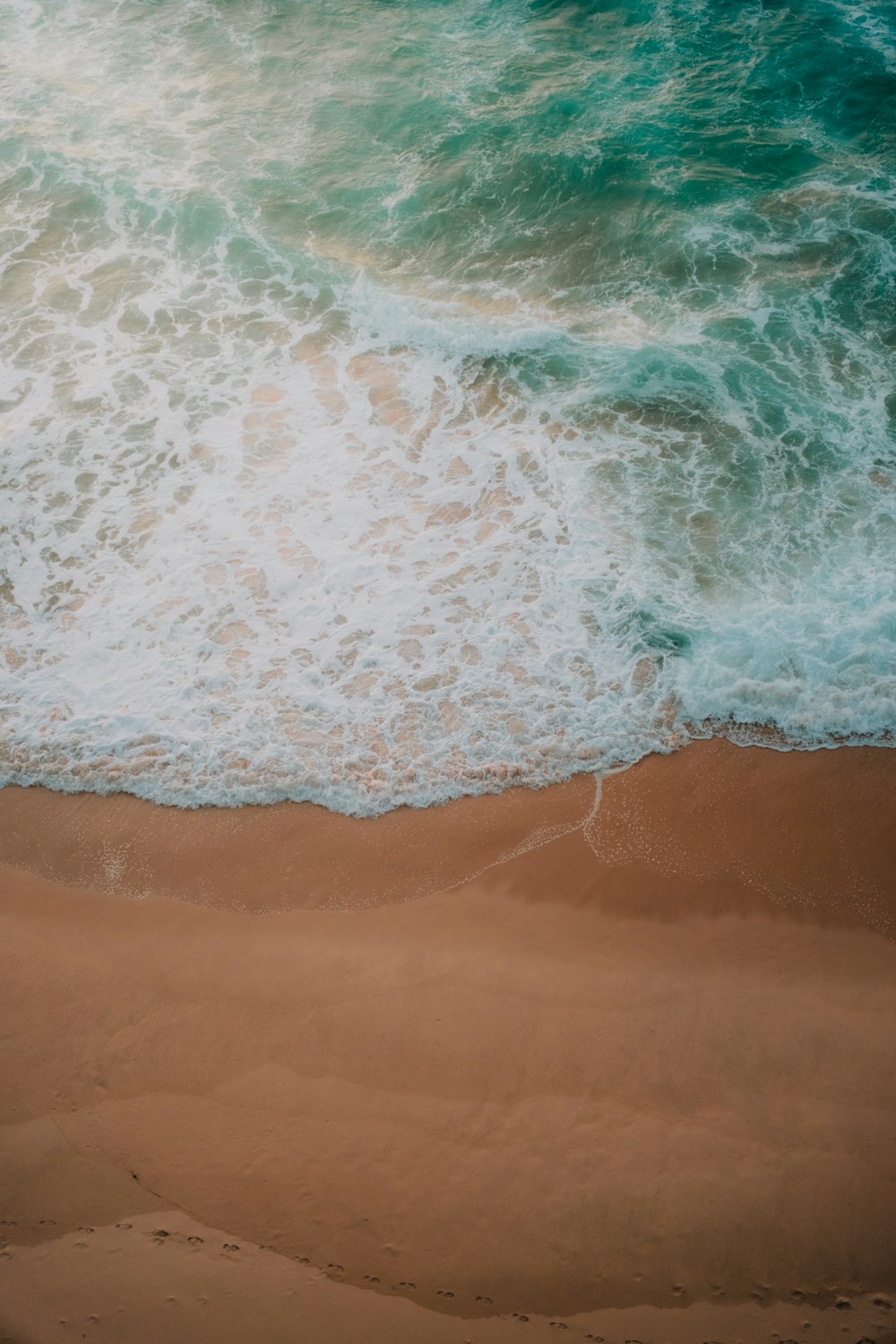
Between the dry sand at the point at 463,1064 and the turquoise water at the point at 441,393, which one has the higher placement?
the turquoise water at the point at 441,393

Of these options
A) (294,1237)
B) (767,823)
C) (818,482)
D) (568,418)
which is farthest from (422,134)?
(294,1237)

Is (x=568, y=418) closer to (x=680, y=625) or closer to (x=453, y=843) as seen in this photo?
(x=680, y=625)

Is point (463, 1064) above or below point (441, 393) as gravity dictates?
below

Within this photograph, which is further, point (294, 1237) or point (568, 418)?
point (568, 418)

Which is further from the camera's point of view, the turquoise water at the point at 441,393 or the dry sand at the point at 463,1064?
the turquoise water at the point at 441,393

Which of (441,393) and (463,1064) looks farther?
(441,393)
